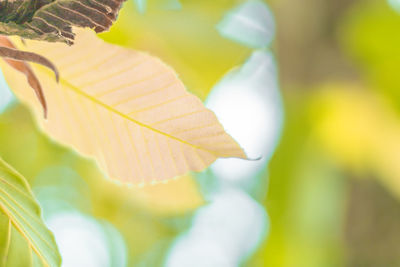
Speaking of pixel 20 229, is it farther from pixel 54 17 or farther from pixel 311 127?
pixel 311 127

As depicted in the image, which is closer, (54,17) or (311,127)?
(54,17)

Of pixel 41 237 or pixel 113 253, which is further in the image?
pixel 113 253

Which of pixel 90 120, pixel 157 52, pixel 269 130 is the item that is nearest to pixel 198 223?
pixel 269 130

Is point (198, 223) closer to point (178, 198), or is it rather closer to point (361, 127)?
point (361, 127)

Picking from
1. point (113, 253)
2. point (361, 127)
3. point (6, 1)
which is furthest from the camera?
point (113, 253)

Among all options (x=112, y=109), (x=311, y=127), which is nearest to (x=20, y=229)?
(x=112, y=109)

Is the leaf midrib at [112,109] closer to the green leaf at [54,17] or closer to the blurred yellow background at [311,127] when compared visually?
the green leaf at [54,17]

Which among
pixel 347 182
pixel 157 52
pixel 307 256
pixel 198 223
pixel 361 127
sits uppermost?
pixel 157 52
